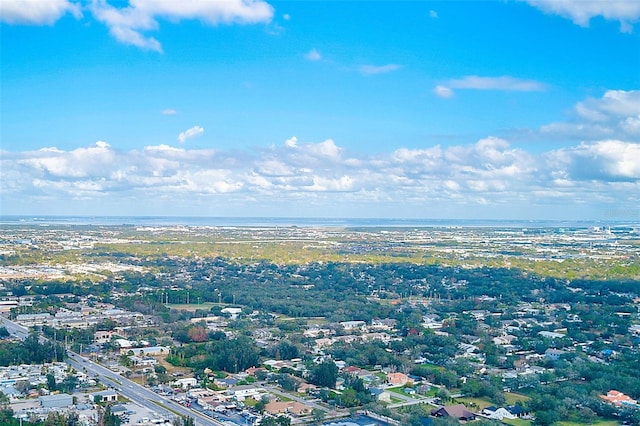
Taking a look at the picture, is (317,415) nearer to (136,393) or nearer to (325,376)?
(325,376)

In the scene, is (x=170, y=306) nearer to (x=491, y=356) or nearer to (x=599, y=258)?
(x=491, y=356)

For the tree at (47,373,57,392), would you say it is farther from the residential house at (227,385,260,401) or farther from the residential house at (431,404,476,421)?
the residential house at (431,404,476,421)

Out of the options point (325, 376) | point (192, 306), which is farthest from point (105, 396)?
point (192, 306)

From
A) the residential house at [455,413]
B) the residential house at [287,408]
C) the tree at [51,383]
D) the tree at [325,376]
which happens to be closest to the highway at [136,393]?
the tree at [51,383]

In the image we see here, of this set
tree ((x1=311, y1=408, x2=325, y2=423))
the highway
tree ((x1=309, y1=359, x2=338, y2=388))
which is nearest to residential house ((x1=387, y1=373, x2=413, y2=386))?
tree ((x1=309, y1=359, x2=338, y2=388))

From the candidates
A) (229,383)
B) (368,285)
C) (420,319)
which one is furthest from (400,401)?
(368,285)

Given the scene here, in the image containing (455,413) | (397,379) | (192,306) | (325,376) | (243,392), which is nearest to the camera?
(455,413)

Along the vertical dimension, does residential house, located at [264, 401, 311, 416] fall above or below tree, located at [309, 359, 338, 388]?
below

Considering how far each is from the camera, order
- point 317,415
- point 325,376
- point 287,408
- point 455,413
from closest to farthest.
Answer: point 317,415 → point 455,413 → point 287,408 → point 325,376
